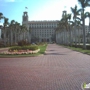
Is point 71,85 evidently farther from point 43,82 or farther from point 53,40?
point 53,40

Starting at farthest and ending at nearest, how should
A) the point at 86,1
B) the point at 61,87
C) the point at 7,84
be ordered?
the point at 86,1, the point at 7,84, the point at 61,87

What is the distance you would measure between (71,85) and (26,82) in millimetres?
2071

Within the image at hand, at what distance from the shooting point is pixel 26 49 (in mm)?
29953

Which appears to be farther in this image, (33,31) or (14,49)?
(33,31)

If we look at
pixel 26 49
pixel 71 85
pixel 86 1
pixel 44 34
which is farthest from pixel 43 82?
pixel 44 34

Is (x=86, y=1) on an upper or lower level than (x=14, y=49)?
upper

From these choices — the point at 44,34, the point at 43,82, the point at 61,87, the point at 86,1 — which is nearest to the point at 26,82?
the point at 43,82

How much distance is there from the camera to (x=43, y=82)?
920 cm

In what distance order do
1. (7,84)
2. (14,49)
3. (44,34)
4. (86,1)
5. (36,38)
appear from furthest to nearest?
(44,34) → (36,38) → (86,1) → (14,49) → (7,84)

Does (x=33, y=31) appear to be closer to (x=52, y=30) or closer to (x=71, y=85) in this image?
(x=52, y=30)

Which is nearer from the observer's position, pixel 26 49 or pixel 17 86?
pixel 17 86

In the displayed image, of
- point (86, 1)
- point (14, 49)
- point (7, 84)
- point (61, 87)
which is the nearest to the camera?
point (61, 87)

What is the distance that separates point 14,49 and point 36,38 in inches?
5999

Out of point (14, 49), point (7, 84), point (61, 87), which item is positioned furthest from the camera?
point (14, 49)
